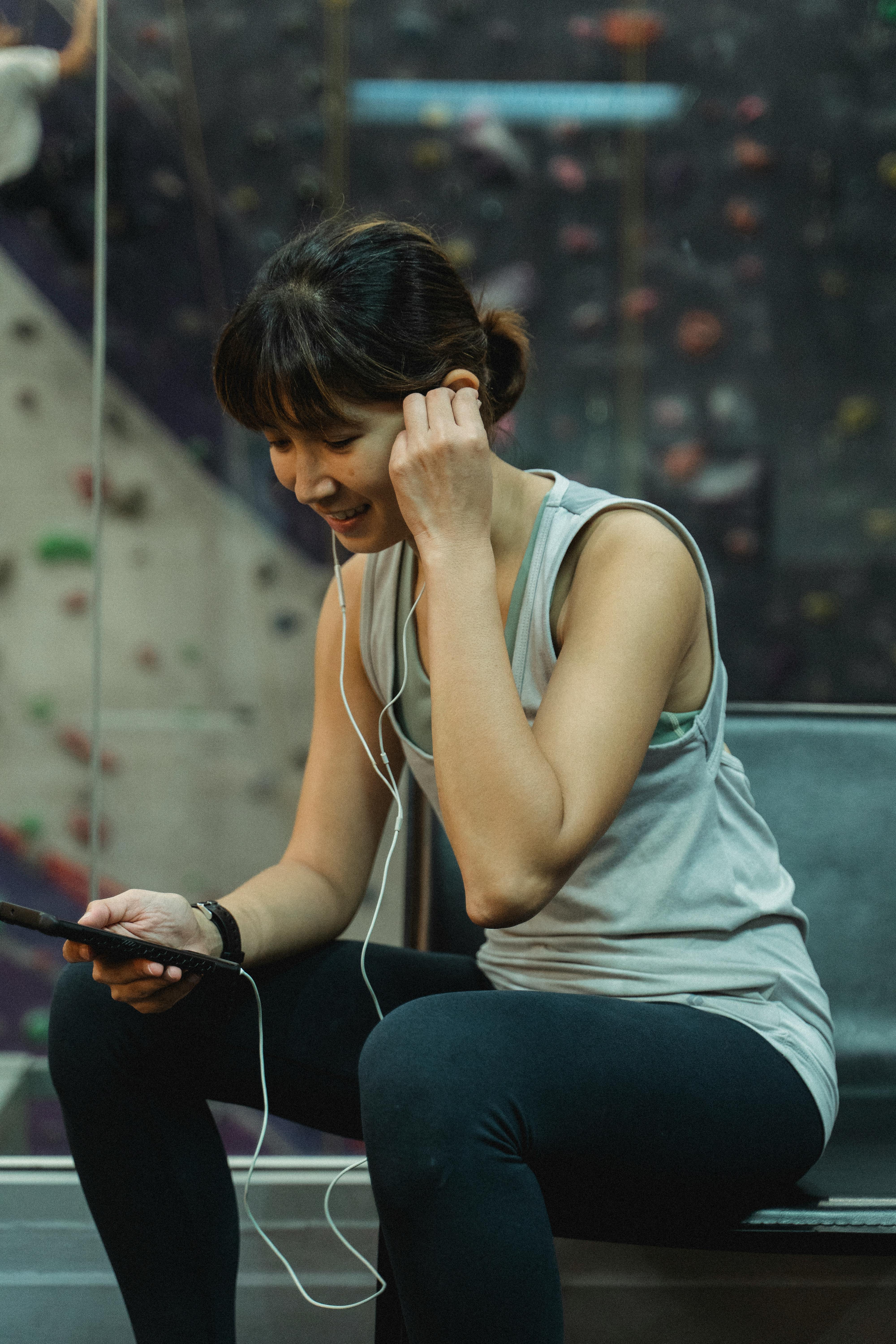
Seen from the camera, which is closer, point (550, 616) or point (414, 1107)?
point (414, 1107)

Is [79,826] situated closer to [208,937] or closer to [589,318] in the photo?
[208,937]

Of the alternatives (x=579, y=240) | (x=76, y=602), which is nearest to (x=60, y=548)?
(x=76, y=602)

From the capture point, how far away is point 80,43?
5.75 feet

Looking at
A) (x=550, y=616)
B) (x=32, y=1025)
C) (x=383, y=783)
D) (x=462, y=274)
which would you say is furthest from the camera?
(x=32, y=1025)

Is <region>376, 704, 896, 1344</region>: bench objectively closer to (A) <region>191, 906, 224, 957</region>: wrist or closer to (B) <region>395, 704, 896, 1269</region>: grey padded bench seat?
(B) <region>395, 704, 896, 1269</region>: grey padded bench seat

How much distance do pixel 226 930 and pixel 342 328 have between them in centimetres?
52

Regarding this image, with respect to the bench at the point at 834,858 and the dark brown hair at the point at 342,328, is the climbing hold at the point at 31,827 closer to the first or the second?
the bench at the point at 834,858

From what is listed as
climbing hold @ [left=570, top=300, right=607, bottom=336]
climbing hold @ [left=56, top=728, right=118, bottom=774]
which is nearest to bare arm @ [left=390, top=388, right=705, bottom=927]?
climbing hold @ [left=570, top=300, right=607, bottom=336]

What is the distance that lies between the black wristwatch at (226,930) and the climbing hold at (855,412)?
4.32ft

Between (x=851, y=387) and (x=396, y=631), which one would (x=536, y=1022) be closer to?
(x=396, y=631)

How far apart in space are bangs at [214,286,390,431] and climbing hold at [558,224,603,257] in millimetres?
1004

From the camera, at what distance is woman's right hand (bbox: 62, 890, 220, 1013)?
87 centimetres

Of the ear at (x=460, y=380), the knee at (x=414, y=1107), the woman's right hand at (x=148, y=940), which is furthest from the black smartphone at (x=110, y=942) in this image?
the ear at (x=460, y=380)

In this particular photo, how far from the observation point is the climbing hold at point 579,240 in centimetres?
177
